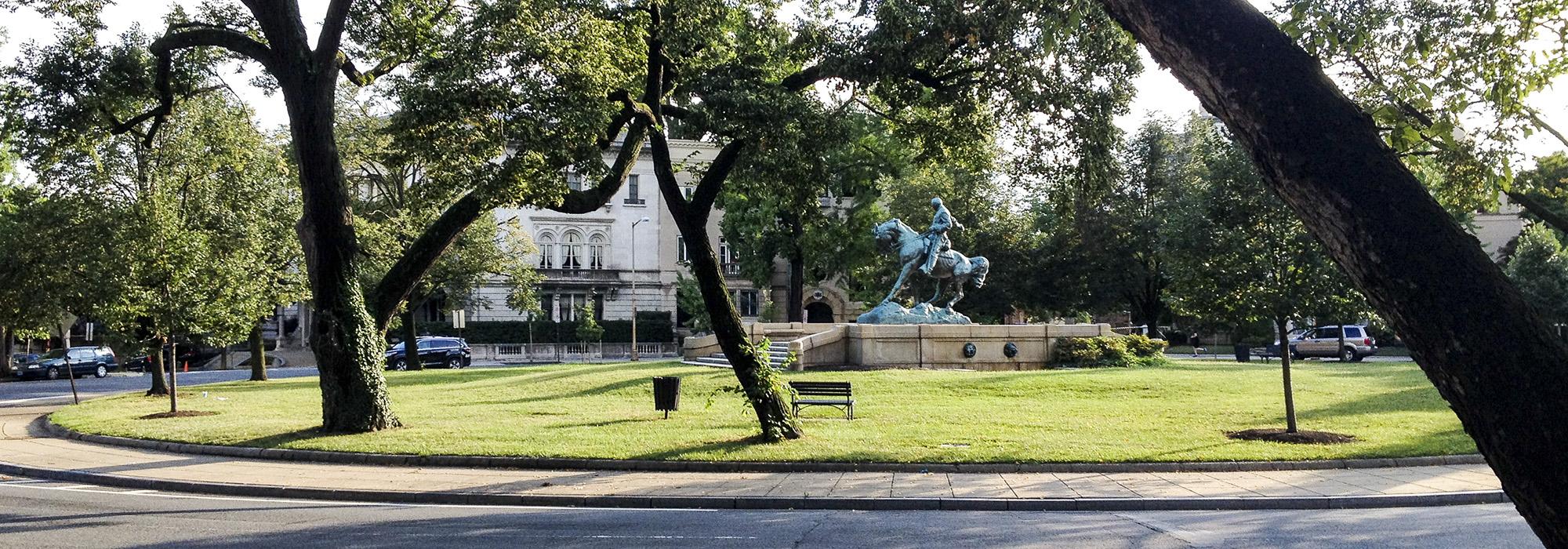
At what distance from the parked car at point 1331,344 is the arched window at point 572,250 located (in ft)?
145

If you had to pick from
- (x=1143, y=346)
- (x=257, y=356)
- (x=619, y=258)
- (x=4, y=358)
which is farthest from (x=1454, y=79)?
(x=619, y=258)

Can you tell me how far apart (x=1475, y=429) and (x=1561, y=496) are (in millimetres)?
262

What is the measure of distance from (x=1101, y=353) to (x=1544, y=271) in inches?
1200

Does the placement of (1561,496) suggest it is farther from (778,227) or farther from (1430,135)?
(778,227)

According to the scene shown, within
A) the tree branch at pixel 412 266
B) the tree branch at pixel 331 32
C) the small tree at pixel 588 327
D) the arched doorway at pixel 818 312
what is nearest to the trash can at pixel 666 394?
the tree branch at pixel 412 266

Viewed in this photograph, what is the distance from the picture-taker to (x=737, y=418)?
20391 mm

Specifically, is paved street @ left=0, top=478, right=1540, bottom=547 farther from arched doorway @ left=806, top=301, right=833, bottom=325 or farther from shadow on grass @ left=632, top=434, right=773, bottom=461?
arched doorway @ left=806, top=301, right=833, bottom=325

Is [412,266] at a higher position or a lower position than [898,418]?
higher

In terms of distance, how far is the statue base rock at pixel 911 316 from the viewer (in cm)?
3531

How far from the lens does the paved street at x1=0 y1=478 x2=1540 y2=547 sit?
955cm

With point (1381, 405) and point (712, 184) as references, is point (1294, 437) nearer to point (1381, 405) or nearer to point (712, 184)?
point (1381, 405)

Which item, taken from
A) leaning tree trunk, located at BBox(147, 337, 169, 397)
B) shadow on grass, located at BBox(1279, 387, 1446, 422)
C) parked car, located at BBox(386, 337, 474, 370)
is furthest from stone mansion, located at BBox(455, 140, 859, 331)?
shadow on grass, located at BBox(1279, 387, 1446, 422)

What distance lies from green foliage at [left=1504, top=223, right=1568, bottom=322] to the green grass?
73.2ft

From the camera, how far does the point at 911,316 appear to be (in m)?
35.5
